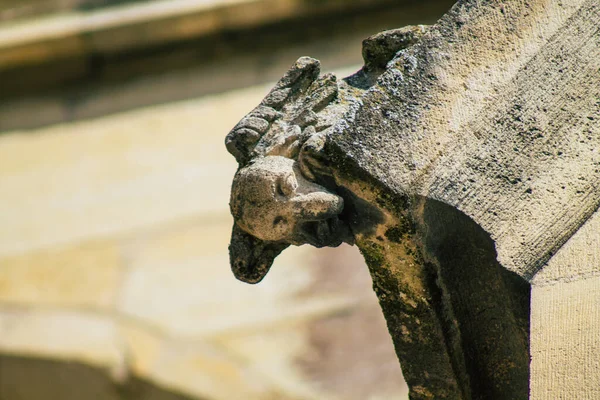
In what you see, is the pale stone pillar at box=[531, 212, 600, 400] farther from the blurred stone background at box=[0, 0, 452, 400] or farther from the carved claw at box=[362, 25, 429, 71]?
the blurred stone background at box=[0, 0, 452, 400]

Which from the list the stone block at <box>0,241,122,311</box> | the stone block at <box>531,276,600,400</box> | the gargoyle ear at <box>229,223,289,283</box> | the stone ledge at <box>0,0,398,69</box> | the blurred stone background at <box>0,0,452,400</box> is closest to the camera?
the stone block at <box>531,276,600,400</box>

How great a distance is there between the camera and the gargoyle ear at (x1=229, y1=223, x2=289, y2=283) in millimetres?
1030

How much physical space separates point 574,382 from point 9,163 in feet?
8.37

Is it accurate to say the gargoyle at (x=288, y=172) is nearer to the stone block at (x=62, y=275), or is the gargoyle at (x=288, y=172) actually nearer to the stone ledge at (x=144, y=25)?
the stone block at (x=62, y=275)

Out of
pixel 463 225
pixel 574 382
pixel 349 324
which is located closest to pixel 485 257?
pixel 463 225

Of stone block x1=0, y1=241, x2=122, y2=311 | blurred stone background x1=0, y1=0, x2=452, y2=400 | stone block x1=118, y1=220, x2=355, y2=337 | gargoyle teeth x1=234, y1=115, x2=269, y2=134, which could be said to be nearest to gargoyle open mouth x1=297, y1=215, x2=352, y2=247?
gargoyle teeth x1=234, y1=115, x2=269, y2=134

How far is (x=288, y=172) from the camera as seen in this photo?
0.97m

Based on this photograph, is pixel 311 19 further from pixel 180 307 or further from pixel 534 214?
pixel 534 214

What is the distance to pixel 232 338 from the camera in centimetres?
263

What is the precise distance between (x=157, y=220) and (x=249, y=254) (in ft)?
6.27

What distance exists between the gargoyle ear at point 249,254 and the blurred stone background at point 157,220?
1487mm

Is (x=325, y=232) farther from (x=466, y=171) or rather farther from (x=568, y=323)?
(x=568, y=323)

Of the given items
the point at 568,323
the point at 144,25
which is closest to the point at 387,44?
the point at 568,323

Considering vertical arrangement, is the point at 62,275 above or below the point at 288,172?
below
